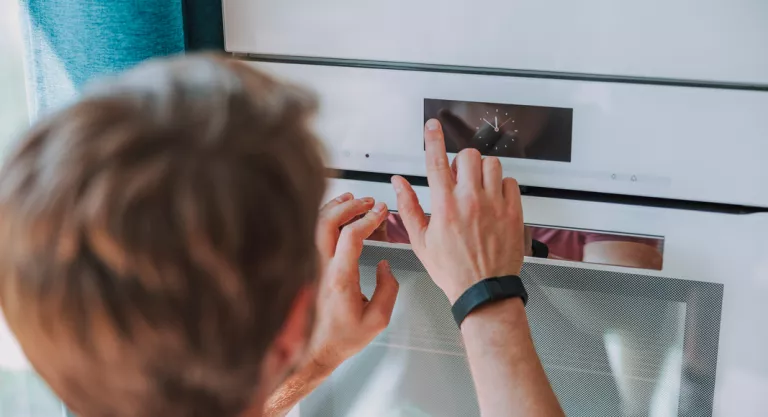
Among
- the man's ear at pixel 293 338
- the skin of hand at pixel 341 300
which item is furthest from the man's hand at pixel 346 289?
the man's ear at pixel 293 338

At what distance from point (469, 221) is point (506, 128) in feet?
0.38

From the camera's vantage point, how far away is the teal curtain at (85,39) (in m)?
0.97

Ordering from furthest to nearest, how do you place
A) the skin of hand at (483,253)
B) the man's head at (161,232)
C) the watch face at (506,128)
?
1. the watch face at (506,128)
2. the skin of hand at (483,253)
3. the man's head at (161,232)

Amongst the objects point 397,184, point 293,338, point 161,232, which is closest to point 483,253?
point 397,184

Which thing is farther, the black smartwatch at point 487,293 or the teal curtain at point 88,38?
the teal curtain at point 88,38

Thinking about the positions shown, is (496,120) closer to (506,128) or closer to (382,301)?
(506,128)

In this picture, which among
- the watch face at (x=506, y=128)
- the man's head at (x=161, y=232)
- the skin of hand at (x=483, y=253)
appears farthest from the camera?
the watch face at (x=506, y=128)

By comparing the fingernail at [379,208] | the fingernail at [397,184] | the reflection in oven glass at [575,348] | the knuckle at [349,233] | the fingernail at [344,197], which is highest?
the fingernail at [397,184]

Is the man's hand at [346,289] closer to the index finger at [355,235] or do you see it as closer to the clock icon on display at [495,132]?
the index finger at [355,235]

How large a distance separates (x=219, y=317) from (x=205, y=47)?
1.96 ft

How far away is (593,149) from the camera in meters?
0.92

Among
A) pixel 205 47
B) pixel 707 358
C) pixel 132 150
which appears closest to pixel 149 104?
pixel 132 150

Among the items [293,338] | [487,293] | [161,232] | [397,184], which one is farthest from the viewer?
[397,184]

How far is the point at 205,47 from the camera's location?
1.05m
